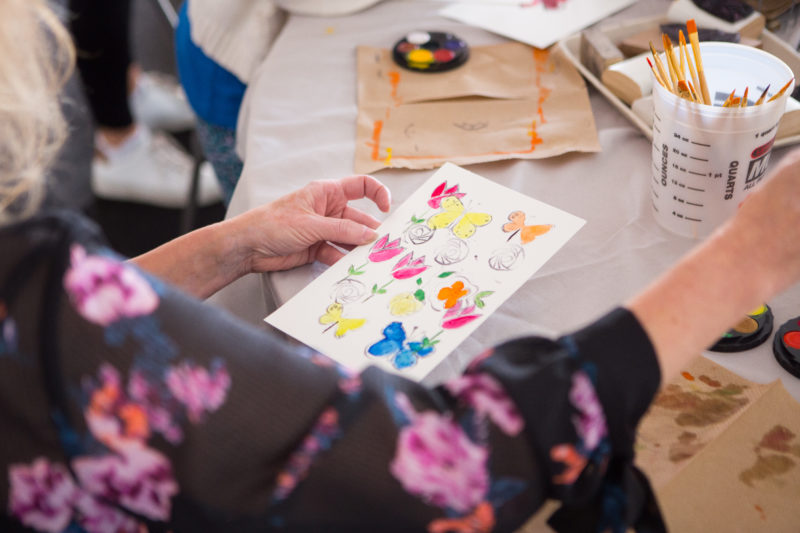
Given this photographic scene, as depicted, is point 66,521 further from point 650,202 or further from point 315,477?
point 650,202

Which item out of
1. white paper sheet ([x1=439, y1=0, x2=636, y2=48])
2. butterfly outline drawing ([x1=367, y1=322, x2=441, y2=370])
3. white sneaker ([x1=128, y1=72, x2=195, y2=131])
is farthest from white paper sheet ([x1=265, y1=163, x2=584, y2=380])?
white sneaker ([x1=128, y1=72, x2=195, y2=131])

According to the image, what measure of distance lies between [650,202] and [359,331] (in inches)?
14.2

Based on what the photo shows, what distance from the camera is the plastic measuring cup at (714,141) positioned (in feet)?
2.18

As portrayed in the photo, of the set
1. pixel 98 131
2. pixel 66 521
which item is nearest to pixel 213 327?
pixel 66 521

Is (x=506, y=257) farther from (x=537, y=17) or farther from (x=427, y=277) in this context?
(x=537, y=17)

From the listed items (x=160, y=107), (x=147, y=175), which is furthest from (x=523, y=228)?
(x=160, y=107)

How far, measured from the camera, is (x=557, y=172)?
86 cm

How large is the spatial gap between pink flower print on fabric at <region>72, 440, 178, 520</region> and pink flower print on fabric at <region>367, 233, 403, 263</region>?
0.37 metres

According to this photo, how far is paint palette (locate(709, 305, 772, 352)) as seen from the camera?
658 millimetres

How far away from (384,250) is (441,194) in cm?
11

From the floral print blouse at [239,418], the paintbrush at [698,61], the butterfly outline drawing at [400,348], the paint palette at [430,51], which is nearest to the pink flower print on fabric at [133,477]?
the floral print blouse at [239,418]

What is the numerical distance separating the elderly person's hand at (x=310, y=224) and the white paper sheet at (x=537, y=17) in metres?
0.41

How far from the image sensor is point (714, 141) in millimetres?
674

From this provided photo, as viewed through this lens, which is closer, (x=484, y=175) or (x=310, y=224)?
(x=310, y=224)
